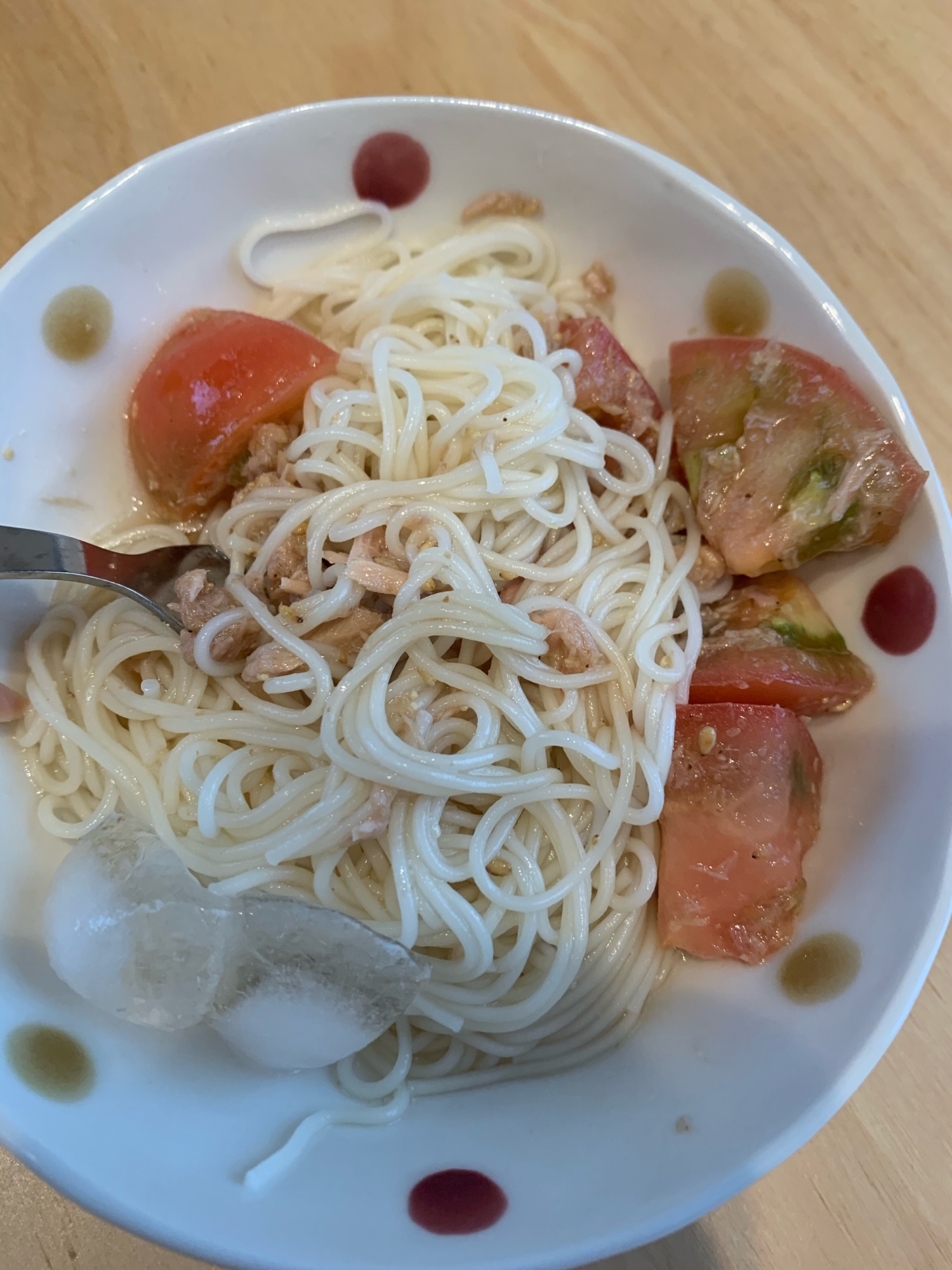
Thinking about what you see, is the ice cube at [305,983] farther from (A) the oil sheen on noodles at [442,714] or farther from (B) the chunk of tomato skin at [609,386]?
(B) the chunk of tomato skin at [609,386]

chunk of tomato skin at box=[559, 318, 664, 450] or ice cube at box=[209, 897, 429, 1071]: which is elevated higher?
chunk of tomato skin at box=[559, 318, 664, 450]

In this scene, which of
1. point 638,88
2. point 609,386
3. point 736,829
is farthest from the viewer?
point 638,88

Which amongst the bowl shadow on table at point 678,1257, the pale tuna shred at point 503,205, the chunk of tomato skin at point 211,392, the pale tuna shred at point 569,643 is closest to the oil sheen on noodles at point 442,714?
Result: the pale tuna shred at point 569,643

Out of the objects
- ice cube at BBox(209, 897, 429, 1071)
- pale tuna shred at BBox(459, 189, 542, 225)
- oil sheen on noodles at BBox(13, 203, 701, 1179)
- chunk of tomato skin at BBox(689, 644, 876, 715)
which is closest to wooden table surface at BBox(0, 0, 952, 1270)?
pale tuna shred at BBox(459, 189, 542, 225)

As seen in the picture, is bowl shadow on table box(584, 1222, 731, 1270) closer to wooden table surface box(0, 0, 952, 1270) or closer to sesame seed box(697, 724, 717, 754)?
sesame seed box(697, 724, 717, 754)

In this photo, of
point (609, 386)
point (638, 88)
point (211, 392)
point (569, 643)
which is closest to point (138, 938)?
point (569, 643)

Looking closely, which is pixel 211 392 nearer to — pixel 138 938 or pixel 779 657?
pixel 138 938

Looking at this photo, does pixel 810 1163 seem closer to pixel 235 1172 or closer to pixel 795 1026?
pixel 795 1026
